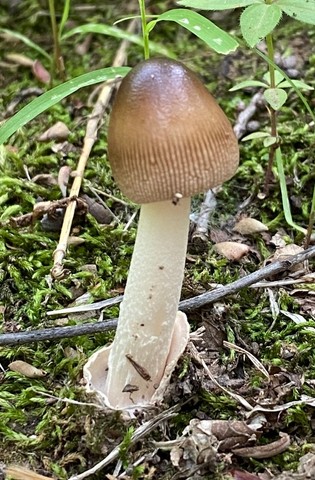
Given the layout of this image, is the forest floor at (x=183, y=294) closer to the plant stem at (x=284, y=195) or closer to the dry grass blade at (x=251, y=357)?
the dry grass blade at (x=251, y=357)

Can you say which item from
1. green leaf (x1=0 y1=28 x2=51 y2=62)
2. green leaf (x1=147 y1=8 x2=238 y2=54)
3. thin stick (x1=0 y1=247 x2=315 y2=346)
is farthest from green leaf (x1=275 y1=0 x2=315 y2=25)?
green leaf (x1=0 y1=28 x2=51 y2=62)

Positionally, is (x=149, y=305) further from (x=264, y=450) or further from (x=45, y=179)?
(x=45, y=179)

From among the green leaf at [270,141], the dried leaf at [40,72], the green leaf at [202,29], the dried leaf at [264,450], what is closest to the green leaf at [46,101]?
the green leaf at [202,29]

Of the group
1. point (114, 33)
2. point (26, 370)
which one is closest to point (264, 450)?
point (26, 370)

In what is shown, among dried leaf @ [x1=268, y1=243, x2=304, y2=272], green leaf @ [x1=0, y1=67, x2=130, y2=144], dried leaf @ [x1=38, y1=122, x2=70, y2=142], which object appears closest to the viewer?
green leaf @ [x1=0, y1=67, x2=130, y2=144]

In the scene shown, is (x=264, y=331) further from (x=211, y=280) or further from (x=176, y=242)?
(x=176, y=242)

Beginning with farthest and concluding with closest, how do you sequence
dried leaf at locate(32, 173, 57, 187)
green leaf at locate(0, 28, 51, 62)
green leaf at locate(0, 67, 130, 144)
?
green leaf at locate(0, 28, 51, 62)
dried leaf at locate(32, 173, 57, 187)
green leaf at locate(0, 67, 130, 144)

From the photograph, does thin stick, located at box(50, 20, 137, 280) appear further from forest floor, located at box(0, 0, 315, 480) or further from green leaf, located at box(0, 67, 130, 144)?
green leaf, located at box(0, 67, 130, 144)
